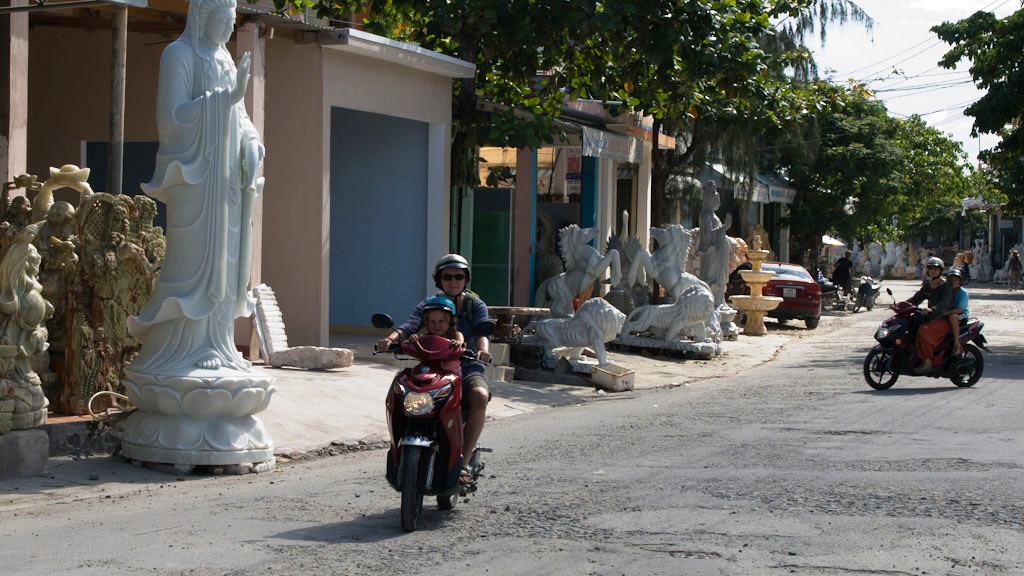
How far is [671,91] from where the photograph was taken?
19.0 meters

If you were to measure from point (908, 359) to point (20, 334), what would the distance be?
10904 mm

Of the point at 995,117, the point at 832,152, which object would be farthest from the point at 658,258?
the point at 832,152

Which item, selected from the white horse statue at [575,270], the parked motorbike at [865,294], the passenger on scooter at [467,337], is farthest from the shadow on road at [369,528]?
the parked motorbike at [865,294]

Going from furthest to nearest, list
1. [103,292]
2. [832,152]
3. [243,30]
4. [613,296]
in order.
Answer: [832,152] → [613,296] → [243,30] → [103,292]

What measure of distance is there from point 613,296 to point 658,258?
1639mm

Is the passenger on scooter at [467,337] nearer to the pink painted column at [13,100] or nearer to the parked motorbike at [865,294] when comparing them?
the pink painted column at [13,100]

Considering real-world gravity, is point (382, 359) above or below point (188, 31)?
below

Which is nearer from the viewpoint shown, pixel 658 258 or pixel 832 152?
pixel 658 258

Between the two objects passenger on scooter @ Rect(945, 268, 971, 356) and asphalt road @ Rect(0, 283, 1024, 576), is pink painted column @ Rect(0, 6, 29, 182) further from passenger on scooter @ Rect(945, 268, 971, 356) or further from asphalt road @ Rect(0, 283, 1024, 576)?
passenger on scooter @ Rect(945, 268, 971, 356)

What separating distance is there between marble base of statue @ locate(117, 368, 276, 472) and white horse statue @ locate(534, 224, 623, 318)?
863cm

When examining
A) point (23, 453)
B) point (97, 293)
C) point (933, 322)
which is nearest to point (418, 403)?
point (23, 453)

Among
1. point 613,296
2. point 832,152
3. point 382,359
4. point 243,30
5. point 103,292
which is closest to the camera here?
point 103,292

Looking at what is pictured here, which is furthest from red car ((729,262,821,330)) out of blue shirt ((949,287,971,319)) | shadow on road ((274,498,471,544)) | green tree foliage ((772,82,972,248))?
shadow on road ((274,498,471,544))

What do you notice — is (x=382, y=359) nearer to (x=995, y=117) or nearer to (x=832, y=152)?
(x=995, y=117)
